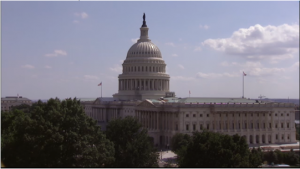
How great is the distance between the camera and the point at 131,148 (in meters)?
85.6

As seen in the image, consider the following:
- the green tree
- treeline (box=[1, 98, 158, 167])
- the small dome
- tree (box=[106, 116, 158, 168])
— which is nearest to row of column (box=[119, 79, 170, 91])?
the small dome

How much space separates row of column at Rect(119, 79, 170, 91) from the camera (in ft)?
613

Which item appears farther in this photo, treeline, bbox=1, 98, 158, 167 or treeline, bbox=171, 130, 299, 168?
treeline, bbox=171, 130, 299, 168

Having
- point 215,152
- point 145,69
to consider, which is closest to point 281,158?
point 215,152

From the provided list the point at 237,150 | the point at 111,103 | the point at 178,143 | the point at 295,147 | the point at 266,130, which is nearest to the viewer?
the point at 237,150

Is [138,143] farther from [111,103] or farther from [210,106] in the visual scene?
[111,103]

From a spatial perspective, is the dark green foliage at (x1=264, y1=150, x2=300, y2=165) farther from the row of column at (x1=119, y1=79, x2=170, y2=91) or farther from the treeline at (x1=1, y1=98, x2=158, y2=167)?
the row of column at (x1=119, y1=79, x2=170, y2=91)

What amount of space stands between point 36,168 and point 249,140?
299 feet

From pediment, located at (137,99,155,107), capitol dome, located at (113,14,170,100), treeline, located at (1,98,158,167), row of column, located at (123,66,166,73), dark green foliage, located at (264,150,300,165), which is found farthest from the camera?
row of column, located at (123,66,166,73)

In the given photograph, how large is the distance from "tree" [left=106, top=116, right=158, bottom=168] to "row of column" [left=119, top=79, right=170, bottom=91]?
90.9 m

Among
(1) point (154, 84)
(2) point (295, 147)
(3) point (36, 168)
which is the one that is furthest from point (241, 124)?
(3) point (36, 168)

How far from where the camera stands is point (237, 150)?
82625 millimetres

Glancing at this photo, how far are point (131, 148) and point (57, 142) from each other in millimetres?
14930

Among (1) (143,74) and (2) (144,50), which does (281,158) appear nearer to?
(1) (143,74)
